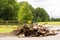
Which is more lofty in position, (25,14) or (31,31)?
(25,14)

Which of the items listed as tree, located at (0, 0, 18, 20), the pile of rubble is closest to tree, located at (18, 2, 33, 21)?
tree, located at (0, 0, 18, 20)

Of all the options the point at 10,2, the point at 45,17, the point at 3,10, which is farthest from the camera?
the point at 45,17

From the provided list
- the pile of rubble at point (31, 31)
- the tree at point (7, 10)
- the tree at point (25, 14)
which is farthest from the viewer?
the tree at point (25, 14)

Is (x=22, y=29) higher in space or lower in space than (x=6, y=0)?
lower

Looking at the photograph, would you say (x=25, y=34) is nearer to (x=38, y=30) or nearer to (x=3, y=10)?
(x=38, y=30)

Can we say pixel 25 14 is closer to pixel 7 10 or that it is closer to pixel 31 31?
pixel 7 10

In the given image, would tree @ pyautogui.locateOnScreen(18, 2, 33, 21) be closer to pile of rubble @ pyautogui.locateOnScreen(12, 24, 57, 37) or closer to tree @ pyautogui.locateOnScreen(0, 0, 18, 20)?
tree @ pyautogui.locateOnScreen(0, 0, 18, 20)

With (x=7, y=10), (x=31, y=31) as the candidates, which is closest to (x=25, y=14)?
(x=7, y=10)

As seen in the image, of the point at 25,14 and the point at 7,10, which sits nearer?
the point at 25,14

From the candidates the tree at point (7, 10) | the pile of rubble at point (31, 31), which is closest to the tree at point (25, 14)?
the tree at point (7, 10)

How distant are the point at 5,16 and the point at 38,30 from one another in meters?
46.4

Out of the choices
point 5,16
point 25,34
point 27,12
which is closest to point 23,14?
point 27,12

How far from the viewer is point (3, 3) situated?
6462 centimetres

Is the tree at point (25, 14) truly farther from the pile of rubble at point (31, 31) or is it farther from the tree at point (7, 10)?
the pile of rubble at point (31, 31)
